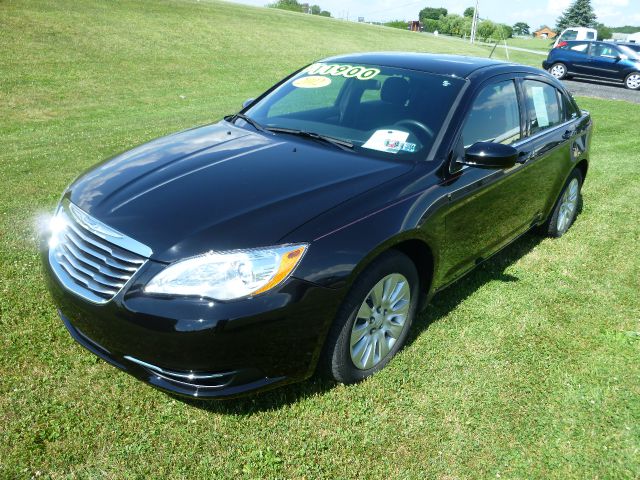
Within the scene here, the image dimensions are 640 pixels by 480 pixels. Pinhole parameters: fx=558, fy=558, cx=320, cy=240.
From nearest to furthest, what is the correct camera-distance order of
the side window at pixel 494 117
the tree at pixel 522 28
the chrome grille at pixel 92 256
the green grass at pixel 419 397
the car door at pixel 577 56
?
the chrome grille at pixel 92 256, the green grass at pixel 419 397, the side window at pixel 494 117, the car door at pixel 577 56, the tree at pixel 522 28

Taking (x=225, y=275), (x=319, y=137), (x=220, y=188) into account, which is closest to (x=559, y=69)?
(x=319, y=137)

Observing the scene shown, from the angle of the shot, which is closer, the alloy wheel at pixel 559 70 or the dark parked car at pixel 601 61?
the dark parked car at pixel 601 61

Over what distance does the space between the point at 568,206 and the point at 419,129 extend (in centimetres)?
280

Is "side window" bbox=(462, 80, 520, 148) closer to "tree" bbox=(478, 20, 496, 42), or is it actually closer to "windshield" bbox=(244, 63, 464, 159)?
"windshield" bbox=(244, 63, 464, 159)

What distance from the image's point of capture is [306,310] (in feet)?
8.16

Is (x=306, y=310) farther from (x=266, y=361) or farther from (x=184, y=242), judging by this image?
(x=184, y=242)

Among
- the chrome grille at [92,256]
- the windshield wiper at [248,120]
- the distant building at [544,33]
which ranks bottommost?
the chrome grille at [92,256]

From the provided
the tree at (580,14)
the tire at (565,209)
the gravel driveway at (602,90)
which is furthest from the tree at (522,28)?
the tire at (565,209)

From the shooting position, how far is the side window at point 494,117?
356 cm

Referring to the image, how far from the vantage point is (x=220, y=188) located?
9.34 ft

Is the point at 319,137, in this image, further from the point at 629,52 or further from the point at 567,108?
the point at 629,52

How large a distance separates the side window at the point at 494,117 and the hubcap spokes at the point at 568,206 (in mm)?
1534

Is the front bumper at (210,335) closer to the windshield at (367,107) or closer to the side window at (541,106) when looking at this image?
the windshield at (367,107)

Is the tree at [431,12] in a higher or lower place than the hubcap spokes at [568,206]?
higher
